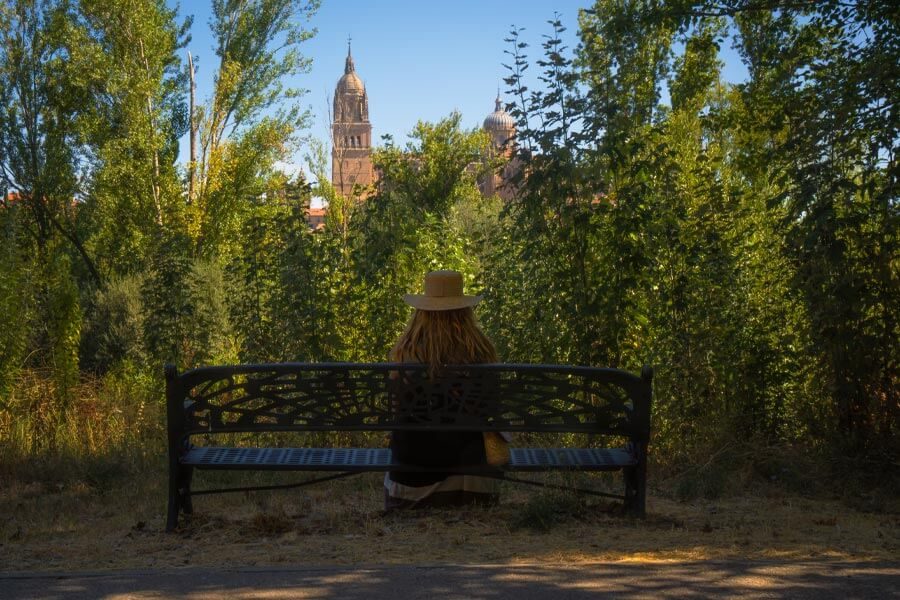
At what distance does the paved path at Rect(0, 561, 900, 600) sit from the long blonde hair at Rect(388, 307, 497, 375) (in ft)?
4.49

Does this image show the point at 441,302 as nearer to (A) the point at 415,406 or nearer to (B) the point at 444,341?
(B) the point at 444,341

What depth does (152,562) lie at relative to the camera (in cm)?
474

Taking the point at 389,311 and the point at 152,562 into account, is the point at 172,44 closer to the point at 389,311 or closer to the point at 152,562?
the point at 389,311

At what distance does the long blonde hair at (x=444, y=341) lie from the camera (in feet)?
17.9

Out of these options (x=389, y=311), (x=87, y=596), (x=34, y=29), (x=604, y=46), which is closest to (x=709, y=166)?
(x=604, y=46)

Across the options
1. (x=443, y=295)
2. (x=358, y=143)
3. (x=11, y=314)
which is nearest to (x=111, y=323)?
(x=11, y=314)

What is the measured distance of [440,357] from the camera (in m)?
5.43

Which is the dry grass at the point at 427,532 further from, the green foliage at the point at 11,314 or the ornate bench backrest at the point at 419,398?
the green foliage at the point at 11,314

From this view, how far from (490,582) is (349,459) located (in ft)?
5.82

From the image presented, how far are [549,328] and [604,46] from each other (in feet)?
8.22

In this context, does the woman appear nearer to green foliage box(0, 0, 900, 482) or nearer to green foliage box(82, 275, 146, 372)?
green foliage box(0, 0, 900, 482)

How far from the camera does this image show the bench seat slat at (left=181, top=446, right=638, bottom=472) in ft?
17.8

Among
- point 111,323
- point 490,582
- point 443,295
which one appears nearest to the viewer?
point 490,582

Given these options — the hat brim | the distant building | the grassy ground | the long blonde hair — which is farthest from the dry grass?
the distant building
